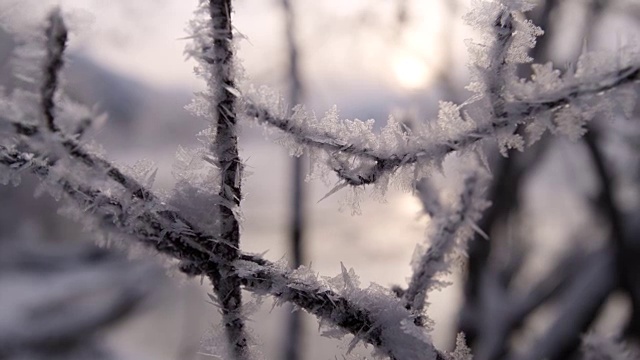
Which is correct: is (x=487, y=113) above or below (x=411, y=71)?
below

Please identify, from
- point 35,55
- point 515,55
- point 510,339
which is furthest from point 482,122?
point 510,339

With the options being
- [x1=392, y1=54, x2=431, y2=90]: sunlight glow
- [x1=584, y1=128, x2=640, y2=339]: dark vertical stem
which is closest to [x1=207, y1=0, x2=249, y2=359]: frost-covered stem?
[x1=392, y1=54, x2=431, y2=90]: sunlight glow

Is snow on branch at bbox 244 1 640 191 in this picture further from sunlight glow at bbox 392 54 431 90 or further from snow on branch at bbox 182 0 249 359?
sunlight glow at bbox 392 54 431 90

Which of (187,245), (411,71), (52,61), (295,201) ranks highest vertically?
(411,71)

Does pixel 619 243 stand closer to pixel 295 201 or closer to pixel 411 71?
pixel 411 71

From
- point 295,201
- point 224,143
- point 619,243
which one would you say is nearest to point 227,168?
point 224,143

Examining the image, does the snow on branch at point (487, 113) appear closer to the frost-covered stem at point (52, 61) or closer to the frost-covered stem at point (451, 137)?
the frost-covered stem at point (451, 137)

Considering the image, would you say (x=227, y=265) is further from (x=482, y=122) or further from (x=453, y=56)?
(x=453, y=56)

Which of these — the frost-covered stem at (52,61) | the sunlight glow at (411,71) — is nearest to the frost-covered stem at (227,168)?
the frost-covered stem at (52,61)
